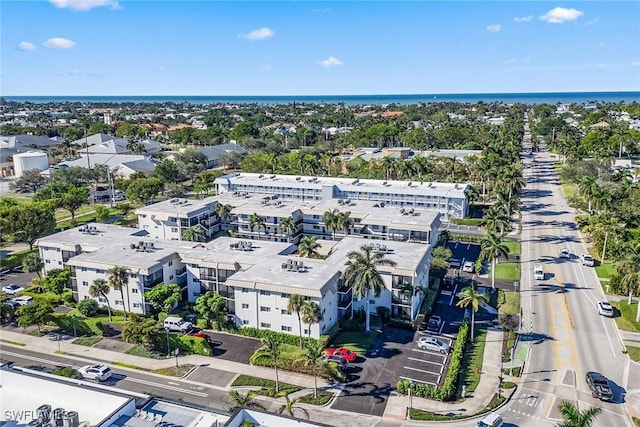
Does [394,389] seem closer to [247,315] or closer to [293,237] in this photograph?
[247,315]

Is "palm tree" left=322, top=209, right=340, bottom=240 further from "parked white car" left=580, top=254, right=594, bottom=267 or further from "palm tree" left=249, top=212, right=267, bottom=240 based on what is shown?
"parked white car" left=580, top=254, right=594, bottom=267

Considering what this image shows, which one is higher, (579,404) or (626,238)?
(626,238)

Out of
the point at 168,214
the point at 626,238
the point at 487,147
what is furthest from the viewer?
the point at 487,147

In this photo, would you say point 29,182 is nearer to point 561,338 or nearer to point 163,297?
point 163,297

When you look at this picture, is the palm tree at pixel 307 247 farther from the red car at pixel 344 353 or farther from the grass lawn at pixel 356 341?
the red car at pixel 344 353

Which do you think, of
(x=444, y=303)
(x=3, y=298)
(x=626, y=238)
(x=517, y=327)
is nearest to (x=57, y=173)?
(x=3, y=298)

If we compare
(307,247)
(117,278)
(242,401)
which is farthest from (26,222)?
(242,401)
